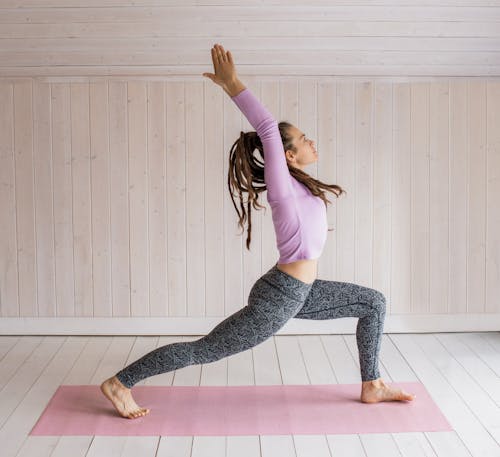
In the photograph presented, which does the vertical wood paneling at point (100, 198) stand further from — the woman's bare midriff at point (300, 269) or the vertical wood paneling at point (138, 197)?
the woman's bare midriff at point (300, 269)

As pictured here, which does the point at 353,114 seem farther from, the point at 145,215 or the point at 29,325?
the point at 29,325

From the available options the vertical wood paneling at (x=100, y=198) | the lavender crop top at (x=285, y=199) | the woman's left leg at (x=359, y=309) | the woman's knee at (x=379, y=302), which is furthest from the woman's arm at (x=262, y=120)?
the vertical wood paneling at (x=100, y=198)

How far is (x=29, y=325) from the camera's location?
182 inches

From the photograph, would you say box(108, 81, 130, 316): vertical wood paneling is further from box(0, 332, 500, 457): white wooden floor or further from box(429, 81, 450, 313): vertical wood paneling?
box(429, 81, 450, 313): vertical wood paneling

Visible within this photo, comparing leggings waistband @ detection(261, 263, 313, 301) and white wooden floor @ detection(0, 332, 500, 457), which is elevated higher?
leggings waistband @ detection(261, 263, 313, 301)

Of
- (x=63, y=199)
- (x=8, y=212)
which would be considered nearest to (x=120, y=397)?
(x=63, y=199)

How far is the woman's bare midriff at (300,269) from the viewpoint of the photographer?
3.07 metres

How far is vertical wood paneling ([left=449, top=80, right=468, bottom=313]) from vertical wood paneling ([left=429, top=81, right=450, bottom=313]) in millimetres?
31

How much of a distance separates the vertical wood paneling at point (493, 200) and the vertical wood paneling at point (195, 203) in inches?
67.6

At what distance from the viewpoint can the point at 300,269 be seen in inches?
121

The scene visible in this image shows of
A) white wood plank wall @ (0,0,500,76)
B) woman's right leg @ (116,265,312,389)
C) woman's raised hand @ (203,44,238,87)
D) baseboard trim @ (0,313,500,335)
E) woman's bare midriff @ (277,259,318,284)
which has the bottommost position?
baseboard trim @ (0,313,500,335)

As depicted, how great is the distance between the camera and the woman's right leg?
10.1 feet

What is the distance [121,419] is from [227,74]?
4.82 feet

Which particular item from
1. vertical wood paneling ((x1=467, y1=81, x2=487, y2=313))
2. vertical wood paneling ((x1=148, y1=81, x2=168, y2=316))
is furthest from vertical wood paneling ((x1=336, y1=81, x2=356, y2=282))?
vertical wood paneling ((x1=148, y1=81, x2=168, y2=316))
